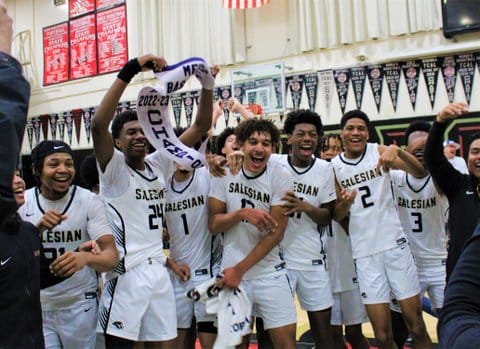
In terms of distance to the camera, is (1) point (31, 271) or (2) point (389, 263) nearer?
(1) point (31, 271)

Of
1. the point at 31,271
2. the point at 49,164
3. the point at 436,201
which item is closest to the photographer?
the point at 31,271

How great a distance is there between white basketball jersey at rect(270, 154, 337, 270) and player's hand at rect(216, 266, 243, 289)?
22.6 inches

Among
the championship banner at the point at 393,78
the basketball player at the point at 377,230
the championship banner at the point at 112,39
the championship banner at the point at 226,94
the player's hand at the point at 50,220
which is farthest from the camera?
the championship banner at the point at 112,39

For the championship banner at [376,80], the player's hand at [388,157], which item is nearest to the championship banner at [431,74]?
the championship banner at [376,80]

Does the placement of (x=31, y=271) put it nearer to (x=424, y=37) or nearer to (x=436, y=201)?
(x=436, y=201)

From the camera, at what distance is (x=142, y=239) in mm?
3465

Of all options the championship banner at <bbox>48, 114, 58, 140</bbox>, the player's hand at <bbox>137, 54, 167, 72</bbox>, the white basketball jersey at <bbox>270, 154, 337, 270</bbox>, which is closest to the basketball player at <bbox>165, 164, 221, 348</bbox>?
the white basketball jersey at <bbox>270, 154, 337, 270</bbox>

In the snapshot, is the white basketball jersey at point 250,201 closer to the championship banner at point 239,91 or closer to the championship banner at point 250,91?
the championship banner at point 250,91

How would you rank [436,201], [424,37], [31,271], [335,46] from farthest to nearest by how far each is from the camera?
[335,46], [424,37], [436,201], [31,271]

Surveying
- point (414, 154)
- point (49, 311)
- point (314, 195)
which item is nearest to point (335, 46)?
point (414, 154)

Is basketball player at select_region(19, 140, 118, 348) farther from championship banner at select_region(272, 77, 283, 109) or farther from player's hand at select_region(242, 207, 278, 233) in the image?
championship banner at select_region(272, 77, 283, 109)

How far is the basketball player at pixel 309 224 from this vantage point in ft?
13.0

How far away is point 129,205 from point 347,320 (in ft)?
6.89

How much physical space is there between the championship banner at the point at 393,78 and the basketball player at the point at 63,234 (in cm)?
718
